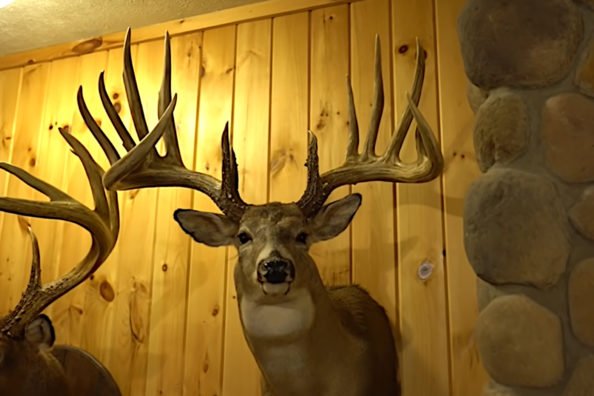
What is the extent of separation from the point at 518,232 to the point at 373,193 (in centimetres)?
89

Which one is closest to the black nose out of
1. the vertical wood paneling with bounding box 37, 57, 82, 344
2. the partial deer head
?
the partial deer head

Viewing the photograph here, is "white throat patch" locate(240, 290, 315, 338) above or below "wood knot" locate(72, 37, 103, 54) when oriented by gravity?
below

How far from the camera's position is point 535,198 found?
1.37 m

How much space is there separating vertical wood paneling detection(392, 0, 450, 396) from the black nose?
1.87 feet

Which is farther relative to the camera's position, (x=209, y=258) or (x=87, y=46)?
(x=87, y=46)

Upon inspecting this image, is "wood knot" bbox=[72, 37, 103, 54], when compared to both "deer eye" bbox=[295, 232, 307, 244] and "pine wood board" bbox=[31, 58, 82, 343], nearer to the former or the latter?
"pine wood board" bbox=[31, 58, 82, 343]

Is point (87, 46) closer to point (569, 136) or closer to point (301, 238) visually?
point (301, 238)

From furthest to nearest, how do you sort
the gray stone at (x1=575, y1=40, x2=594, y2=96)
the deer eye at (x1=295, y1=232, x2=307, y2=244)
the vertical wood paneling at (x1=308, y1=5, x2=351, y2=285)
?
the vertical wood paneling at (x1=308, y1=5, x2=351, y2=285) < the deer eye at (x1=295, y1=232, x2=307, y2=244) < the gray stone at (x1=575, y1=40, x2=594, y2=96)

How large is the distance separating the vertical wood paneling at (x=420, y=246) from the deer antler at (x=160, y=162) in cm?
59

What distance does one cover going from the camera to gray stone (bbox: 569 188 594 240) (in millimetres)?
1332

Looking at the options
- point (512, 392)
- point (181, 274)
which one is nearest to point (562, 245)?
point (512, 392)

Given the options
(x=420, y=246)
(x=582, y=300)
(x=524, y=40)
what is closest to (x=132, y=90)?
(x=420, y=246)

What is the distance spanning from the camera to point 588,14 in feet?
4.71

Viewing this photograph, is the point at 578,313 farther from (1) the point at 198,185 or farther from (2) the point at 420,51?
(1) the point at 198,185
